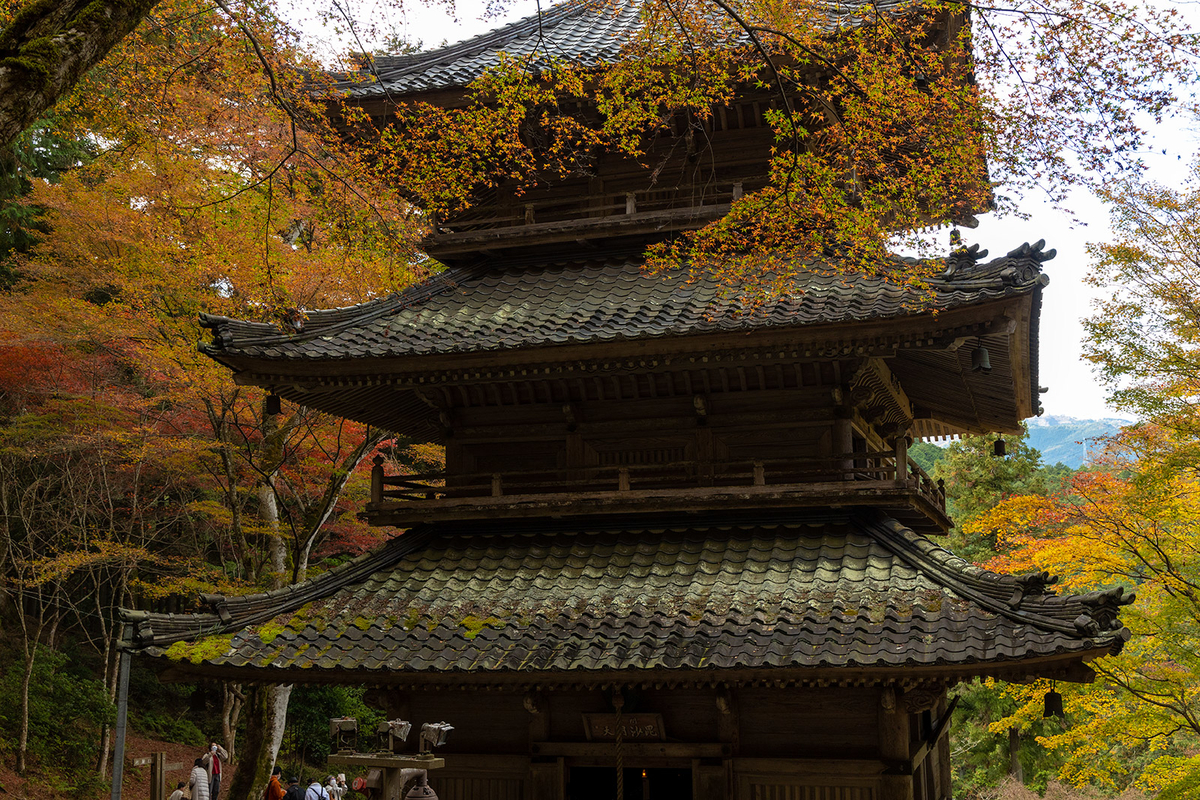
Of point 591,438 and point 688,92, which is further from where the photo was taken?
point 591,438

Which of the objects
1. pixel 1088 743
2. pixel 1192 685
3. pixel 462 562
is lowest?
pixel 1088 743

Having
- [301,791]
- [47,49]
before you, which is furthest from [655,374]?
[301,791]

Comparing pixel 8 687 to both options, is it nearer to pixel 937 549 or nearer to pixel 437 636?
pixel 437 636

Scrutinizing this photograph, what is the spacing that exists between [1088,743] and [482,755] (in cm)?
1238

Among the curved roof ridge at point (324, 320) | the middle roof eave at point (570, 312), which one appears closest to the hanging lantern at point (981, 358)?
the middle roof eave at point (570, 312)

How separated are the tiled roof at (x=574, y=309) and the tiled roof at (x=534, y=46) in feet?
8.45

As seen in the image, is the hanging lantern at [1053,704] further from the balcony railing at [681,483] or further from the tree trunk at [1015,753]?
the tree trunk at [1015,753]

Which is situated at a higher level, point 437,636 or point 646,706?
point 437,636

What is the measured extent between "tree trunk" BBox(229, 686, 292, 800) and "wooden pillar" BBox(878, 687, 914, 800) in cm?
1215

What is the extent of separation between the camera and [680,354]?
948 centimetres

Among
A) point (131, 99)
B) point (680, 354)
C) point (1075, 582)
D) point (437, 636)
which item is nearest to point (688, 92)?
point (680, 354)

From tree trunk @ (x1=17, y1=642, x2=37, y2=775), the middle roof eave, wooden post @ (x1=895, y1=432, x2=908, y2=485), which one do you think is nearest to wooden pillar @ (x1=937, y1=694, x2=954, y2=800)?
wooden post @ (x1=895, y1=432, x2=908, y2=485)

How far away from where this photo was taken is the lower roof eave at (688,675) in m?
7.57

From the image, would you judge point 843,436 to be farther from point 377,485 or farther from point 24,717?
point 24,717
